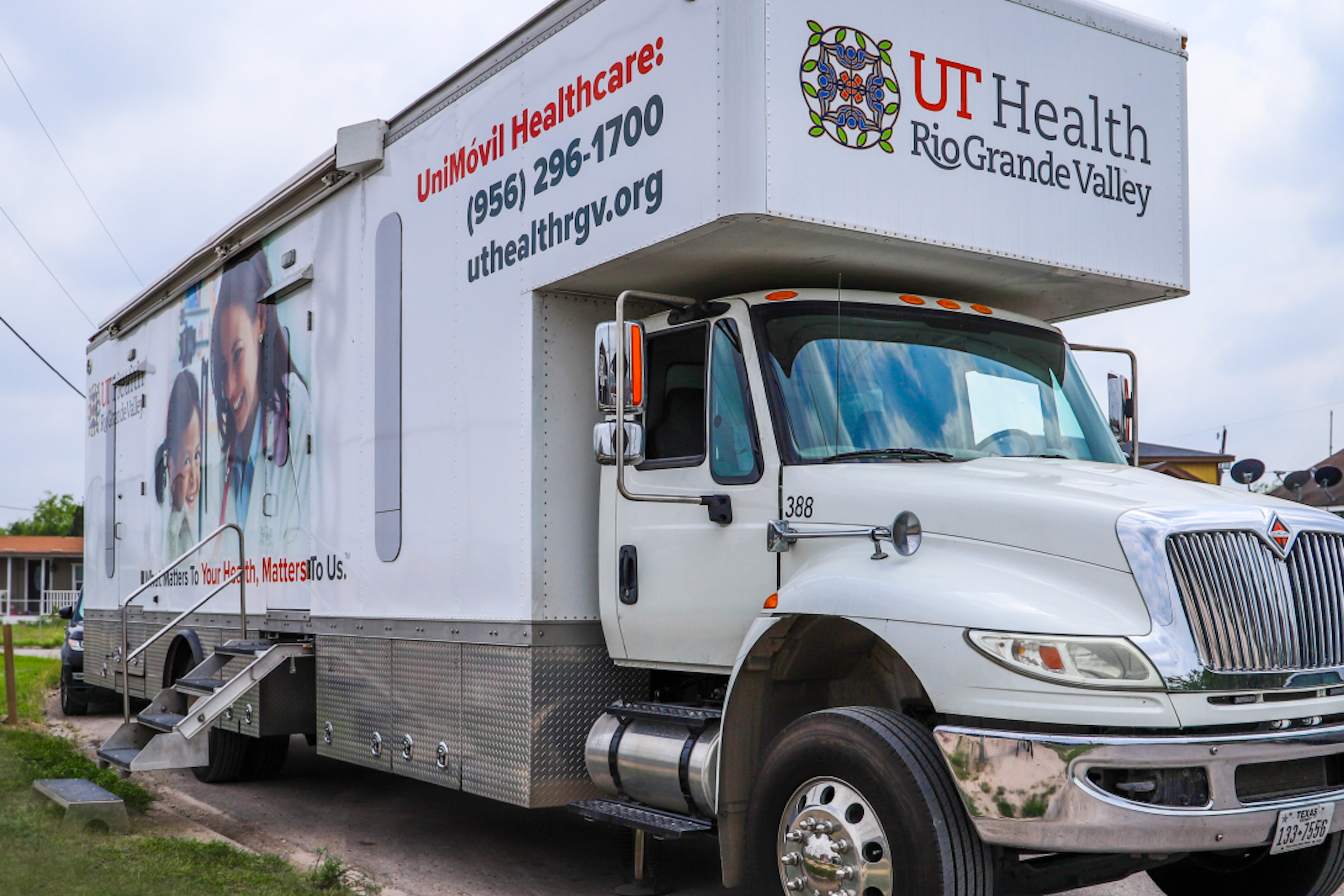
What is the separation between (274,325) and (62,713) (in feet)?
32.7

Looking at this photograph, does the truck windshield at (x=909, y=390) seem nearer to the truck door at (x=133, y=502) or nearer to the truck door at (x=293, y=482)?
the truck door at (x=293, y=482)

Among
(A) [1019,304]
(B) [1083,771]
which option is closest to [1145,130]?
(A) [1019,304]

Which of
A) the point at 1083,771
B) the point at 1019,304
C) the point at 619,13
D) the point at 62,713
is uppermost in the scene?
the point at 619,13

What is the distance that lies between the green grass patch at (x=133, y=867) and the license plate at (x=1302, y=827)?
13.5 ft

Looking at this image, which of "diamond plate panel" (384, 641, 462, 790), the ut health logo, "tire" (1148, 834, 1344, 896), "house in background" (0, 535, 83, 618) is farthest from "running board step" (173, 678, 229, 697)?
"house in background" (0, 535, 83, 618)

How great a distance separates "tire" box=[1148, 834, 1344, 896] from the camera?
16.1ft

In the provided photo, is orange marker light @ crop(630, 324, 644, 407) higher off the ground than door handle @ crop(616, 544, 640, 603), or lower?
higher

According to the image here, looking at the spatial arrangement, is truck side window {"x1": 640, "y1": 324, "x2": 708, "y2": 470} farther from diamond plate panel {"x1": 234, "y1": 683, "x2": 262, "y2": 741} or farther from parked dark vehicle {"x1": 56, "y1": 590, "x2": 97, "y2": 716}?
parked dark vehicle {"x1": 56, "y1": 590, "x2": 97, "y2": 716}

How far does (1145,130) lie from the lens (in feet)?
20.7

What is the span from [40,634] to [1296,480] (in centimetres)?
4006

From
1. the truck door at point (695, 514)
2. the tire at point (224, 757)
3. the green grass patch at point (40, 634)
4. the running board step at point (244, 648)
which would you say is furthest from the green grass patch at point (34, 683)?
the truck door at point (695, 514)

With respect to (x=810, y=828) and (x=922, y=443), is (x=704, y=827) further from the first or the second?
(x=922, y=443)

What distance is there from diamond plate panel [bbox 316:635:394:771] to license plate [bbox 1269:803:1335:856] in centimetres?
466

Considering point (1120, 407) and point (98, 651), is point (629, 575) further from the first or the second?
point (98, 651)
